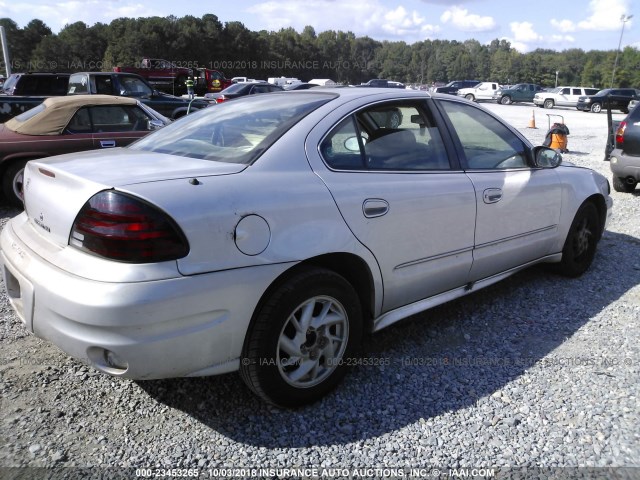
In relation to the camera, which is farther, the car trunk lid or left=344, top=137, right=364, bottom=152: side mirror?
left=344, top=137, right=364, bottom=152: side mirror

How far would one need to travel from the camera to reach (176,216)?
6.90ft

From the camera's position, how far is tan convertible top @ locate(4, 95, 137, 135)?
677 cm

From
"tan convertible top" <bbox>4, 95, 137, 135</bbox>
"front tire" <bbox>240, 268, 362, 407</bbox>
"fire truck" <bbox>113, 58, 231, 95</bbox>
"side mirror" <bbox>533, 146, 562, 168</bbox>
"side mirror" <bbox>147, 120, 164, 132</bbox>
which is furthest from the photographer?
"fire truck" <bbox>113, 58, 231, 95</bbox>

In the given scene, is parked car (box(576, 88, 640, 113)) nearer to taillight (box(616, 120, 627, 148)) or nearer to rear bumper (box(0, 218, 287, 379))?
taillight (box(616, 120, 627, 148))

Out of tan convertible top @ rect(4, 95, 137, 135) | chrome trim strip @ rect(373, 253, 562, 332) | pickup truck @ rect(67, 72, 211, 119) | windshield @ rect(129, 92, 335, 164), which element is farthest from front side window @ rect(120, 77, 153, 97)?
chrome trim strip @ rect(373, 253, 562, 332)

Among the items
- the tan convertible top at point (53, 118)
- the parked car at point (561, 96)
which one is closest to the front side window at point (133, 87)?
the tan convertible top at point (53, 118)

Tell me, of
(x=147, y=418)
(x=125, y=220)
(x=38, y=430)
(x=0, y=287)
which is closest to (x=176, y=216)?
(x=125, y=220)

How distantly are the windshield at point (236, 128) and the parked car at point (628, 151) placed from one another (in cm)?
645

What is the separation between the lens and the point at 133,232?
2.07m

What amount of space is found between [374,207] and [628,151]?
672 centimetres

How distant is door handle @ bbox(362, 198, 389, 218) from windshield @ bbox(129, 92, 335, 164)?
566 mm

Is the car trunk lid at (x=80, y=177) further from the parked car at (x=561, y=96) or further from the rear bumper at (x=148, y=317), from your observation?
the parked car at (x=561, y=96)

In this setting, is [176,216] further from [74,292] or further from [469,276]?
[469,276]

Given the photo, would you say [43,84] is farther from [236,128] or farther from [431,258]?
[431,258]
